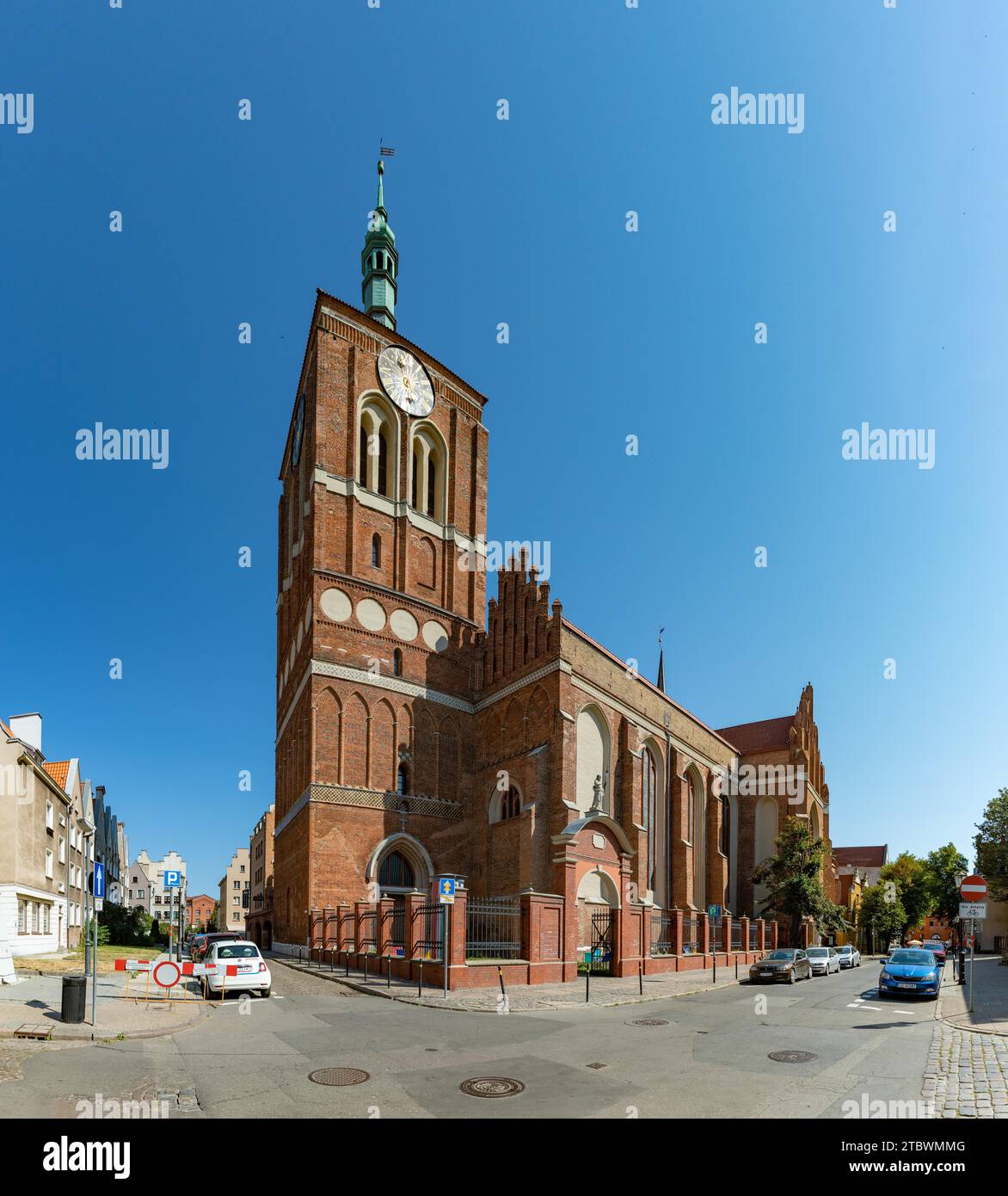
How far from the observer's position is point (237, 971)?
1794 centimetres

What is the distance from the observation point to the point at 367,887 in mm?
32156

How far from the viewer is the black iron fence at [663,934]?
29.9 meters

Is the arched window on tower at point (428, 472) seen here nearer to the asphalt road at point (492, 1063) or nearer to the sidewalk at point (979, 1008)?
the asphalt road at point (492, 1063)

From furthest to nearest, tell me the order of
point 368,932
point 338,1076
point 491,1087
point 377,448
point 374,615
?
point 377,448 → point 374,615 → point 368,932 → point 338,1076 → point 491,1087

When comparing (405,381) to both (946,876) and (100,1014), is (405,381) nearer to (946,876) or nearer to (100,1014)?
(100,1014)

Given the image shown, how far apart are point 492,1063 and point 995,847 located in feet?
140

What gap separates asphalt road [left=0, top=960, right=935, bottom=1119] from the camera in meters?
8.23

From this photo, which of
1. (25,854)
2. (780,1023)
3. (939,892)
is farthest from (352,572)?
(939,892)

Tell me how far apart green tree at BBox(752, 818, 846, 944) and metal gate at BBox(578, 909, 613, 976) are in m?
19.0

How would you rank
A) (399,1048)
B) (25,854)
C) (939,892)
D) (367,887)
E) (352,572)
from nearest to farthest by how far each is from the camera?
(399,1048), (25,854), (367,887), (352,572), (939,892)

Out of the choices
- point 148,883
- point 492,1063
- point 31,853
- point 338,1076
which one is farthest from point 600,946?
point 148,883

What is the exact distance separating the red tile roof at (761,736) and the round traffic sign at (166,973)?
44.7 metres
